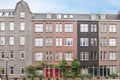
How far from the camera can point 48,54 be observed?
83.8 meters

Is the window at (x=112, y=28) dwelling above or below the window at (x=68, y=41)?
above

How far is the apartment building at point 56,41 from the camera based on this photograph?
274ft

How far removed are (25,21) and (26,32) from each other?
223cm

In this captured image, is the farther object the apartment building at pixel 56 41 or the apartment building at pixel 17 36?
the apartment building at pixel 56 41

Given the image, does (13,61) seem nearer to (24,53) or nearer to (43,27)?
(24,53)

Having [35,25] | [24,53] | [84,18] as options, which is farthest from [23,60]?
[84,18]

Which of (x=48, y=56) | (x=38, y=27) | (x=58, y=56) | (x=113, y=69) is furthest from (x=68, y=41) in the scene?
(x=113, y=69)

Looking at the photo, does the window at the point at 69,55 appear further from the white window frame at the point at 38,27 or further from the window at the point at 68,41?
the white window frame at the point at 38,27

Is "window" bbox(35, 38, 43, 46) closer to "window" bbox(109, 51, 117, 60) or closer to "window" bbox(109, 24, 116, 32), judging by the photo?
"window" bbox(109, 51, 117, 60)

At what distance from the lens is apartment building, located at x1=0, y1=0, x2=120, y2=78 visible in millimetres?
83438

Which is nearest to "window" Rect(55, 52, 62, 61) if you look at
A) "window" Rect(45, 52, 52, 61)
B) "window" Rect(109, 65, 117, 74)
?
"window" Rect(45, 52, 52, 61)

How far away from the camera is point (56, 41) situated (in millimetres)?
83938

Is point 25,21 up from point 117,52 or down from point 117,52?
up

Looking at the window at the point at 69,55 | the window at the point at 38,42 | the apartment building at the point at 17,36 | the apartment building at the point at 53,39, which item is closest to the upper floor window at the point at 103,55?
the apartment building at the point at 53,39
